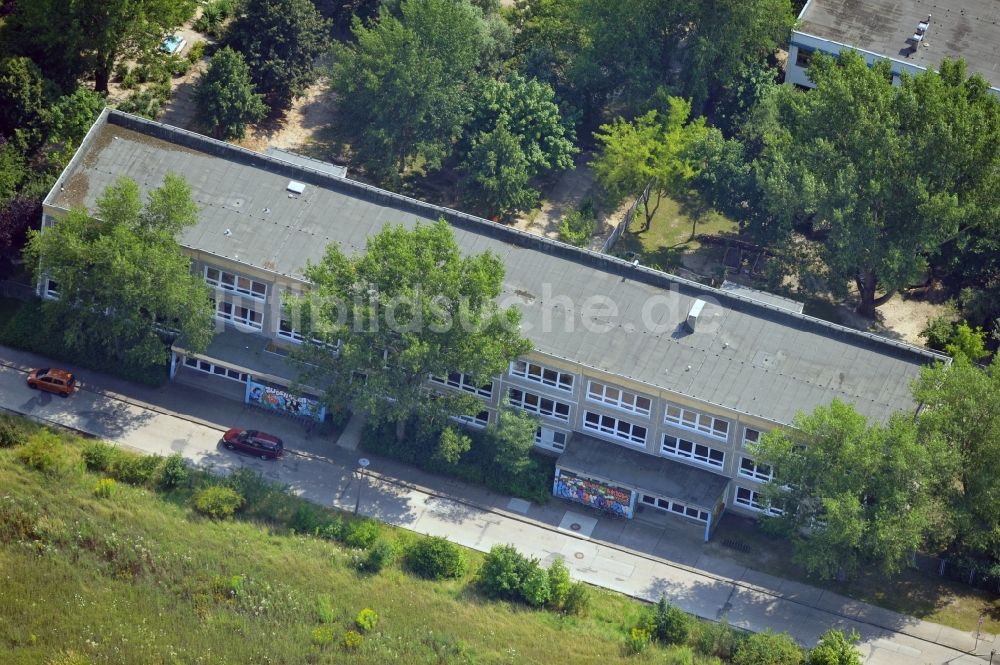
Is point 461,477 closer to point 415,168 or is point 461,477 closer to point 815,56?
point 415,168

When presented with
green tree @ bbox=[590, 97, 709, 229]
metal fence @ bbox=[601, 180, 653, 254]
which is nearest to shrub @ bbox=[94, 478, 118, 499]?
metal fence @ bbox=[601, 180, 653, 254]

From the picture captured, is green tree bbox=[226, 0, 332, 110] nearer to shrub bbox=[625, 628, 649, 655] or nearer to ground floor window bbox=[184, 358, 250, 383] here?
ground floor window bbox=[184, 358, 250, 383]

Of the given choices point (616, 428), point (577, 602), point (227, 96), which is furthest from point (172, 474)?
point (227, 96)

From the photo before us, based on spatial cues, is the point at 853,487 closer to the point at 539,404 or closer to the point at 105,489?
the point at 539,404

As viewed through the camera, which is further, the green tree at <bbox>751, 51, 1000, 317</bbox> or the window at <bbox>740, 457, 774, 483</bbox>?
the green tree at <bbox>751, 51, 1000, 317</bbox>

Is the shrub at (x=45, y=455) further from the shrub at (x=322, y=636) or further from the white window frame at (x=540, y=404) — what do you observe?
the white window frame at (x=540, y=404)

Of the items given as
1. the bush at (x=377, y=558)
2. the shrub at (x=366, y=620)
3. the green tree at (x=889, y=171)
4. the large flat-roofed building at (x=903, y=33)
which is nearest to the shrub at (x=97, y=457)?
the bush at (x=377, y=558)
